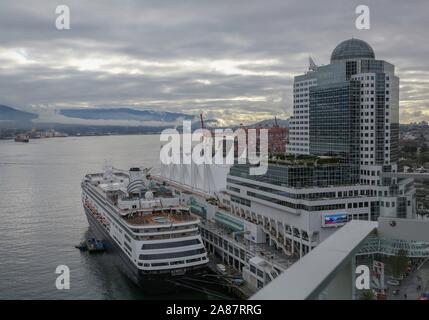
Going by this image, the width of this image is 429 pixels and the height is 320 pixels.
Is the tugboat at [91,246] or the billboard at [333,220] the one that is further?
the tugboat at [91,246]

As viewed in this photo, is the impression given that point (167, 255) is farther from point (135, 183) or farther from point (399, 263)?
point (399, 263)

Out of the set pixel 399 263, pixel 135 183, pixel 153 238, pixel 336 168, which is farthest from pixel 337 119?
pixel 399 263

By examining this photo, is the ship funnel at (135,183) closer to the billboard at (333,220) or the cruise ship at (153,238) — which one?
the cruise ship at (153,238)

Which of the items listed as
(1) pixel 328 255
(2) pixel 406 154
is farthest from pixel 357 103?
(2) pixel 406 154

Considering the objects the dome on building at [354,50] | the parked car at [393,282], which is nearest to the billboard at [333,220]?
the dome on building at [354,50]

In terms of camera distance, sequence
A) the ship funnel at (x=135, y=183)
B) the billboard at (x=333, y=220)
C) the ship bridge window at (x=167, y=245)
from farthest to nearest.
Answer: the ship funnel at (x=135, y=183), the billboard at (x=333, y=220), the ship bridge window at (x=167, y=245)

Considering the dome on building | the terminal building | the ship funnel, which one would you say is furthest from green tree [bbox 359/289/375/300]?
the dome on building
